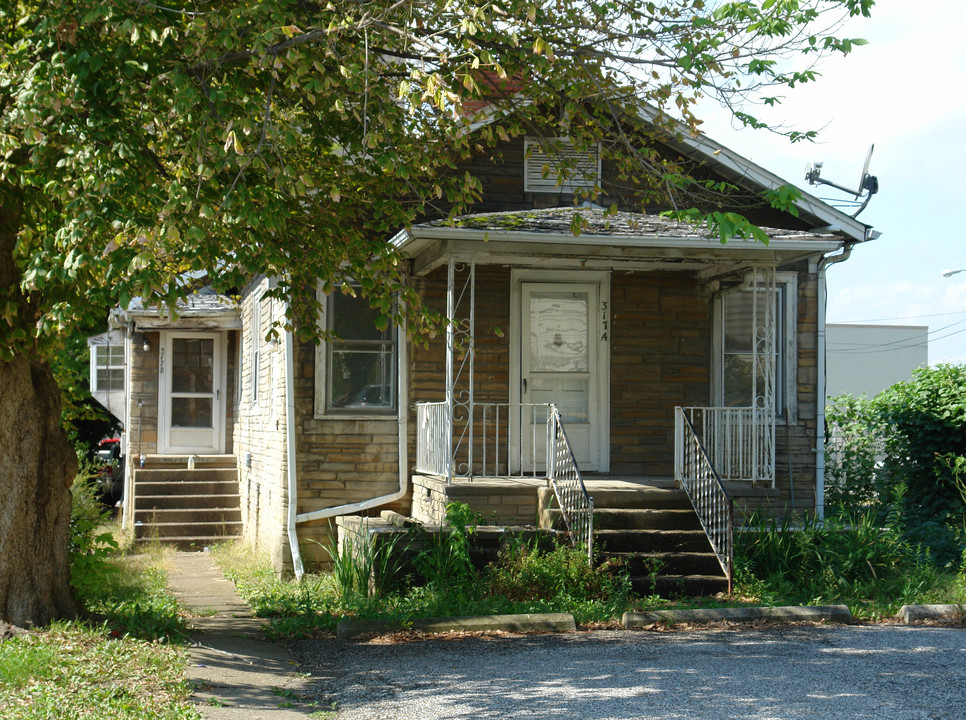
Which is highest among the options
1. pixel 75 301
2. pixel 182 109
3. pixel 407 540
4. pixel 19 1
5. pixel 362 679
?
pixel 19 1

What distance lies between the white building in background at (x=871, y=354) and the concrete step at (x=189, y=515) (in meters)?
26.5

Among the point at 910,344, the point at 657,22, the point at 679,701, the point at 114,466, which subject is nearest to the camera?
the point at 679,701

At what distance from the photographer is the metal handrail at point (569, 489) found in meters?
9.17

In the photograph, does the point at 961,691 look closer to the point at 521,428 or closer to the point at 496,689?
the point at 496,689

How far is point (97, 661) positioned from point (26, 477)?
5.70 ft

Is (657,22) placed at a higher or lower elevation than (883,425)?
higher

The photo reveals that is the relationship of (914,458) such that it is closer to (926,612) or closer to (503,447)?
(926,612)

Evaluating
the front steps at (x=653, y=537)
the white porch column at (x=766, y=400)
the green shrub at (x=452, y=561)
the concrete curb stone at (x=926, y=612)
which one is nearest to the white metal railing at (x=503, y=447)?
the front steps at (x=653, y=537)

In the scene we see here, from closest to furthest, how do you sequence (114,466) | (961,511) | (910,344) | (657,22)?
(657,22) < (961,511) < (114,466) < (910,344)

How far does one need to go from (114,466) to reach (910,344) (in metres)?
28.9

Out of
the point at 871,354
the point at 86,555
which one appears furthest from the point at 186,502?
the point at 871,354

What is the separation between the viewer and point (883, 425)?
13508 mm

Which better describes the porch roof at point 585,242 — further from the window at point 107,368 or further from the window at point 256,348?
the window at point 107,368

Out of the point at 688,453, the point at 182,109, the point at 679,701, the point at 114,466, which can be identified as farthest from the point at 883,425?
the point at 114,466
